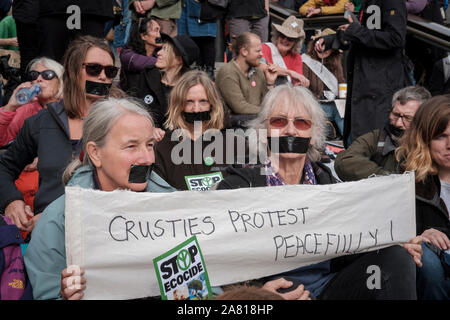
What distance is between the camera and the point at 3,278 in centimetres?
240

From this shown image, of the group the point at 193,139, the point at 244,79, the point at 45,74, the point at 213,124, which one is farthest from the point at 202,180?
the point at 244,79

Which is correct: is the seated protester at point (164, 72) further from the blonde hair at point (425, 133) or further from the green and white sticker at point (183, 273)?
the green and white sticker at point (183, 273)

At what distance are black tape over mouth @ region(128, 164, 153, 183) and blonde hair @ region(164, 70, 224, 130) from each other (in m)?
1.63

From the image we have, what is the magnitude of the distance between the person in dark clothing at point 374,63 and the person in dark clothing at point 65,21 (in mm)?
2400

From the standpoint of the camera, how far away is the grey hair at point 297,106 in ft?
10.7

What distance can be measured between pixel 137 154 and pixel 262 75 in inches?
162

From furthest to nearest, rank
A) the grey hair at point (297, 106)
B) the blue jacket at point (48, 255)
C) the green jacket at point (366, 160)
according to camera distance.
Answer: the green jacket at point (366, 160)
the grey hair at point (297, 106)
the blue jacket at point (48, 255)

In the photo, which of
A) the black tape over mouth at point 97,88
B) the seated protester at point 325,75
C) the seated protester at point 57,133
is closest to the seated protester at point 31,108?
the seated protester at point 57,133

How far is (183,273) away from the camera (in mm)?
2387

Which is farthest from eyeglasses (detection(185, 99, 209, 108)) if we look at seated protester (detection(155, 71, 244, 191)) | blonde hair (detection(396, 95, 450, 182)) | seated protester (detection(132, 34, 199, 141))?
blonde hair (detection(396, 95, 450, 182))

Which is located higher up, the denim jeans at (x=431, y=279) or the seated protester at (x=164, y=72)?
the seated protester at (x=164, y=72)

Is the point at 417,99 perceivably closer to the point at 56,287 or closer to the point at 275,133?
the point at 275,133

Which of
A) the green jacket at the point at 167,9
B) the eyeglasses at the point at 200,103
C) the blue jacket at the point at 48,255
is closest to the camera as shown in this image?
the blue jacket at the point at 48,255

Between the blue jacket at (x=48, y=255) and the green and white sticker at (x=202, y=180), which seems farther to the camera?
the green and white sticker at (x=202, y=180)
